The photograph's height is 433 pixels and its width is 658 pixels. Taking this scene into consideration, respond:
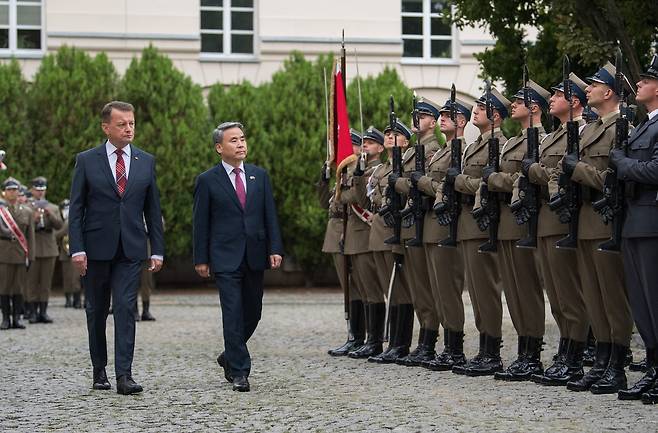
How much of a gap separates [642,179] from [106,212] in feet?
12.9

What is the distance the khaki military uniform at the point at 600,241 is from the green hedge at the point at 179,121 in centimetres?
1742

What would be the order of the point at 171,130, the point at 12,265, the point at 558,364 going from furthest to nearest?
the point at 171,130 < the point at 12,265 < the point at 558,364

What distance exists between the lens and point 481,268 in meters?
12.1

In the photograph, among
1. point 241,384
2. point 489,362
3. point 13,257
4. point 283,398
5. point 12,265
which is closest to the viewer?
point 283,398

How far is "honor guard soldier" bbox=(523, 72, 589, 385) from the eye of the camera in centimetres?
1109

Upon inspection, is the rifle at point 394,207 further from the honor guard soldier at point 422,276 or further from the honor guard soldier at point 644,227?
the honor guard soldier at point 644,227

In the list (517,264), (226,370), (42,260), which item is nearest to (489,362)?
(517,264)

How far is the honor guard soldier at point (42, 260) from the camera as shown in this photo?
21031mm

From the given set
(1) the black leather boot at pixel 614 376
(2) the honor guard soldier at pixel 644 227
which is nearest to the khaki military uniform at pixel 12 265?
(1) the black leather boot at pixel 614 376

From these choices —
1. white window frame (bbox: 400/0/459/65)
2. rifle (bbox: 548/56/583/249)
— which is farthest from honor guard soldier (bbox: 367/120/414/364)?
white window frame (bbox: 400/0/459/65)

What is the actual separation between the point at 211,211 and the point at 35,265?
10.5 meters

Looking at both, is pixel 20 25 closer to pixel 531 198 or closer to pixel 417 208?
pixel 417 208

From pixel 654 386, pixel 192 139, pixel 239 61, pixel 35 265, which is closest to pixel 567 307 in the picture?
pixel 654 386

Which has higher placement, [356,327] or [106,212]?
[106,212]
